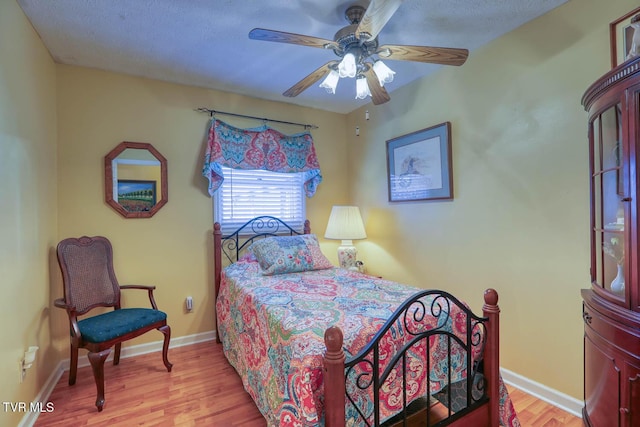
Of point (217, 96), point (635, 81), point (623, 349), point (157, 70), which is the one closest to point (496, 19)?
point (635, 81)

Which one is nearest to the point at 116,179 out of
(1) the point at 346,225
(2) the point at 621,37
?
(1) the point at 346,225

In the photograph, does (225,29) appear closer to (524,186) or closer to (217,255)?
(217,255)

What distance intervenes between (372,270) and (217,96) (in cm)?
255

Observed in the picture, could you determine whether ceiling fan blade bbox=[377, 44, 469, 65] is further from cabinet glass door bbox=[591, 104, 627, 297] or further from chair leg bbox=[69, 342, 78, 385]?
chair leg bbox=[69, 342, 78, 385]

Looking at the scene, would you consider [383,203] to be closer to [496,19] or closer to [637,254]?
[496,19]

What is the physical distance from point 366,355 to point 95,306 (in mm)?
2304

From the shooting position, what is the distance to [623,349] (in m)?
1.26

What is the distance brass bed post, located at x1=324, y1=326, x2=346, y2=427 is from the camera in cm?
115

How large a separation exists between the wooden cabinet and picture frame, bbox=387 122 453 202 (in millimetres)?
1110

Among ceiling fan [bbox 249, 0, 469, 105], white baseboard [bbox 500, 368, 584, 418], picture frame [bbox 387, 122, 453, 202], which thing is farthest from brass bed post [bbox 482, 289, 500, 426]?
ceiling fan [bbox 249, 0, 469, 105]

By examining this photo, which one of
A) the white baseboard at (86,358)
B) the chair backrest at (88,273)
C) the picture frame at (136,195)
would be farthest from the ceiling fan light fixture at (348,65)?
the white baseboard at (86,358)

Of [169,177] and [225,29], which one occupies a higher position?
[225,29]

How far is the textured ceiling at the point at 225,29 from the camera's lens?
1.90m

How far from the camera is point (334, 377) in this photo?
1155 mm
